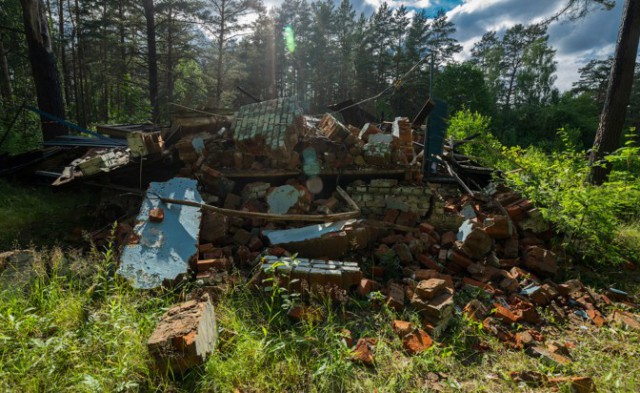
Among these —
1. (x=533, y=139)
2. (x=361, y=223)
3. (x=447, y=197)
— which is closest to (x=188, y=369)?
(x=361, y=223)

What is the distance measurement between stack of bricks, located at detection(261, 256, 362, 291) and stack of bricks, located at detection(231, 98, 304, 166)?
6.17 ft

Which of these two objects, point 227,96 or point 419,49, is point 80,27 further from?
point 419,49

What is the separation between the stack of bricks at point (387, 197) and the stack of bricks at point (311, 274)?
1714 mm

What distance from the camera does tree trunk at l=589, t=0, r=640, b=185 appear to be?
18.4 ft

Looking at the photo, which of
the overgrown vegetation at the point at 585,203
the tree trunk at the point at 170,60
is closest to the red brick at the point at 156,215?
the overgrown vegetation at the point at 585,203

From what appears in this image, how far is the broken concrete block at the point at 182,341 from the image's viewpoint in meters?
1.91

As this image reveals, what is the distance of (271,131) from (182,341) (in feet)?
10.5

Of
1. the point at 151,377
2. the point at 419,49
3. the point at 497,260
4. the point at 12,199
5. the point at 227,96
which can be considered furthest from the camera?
the point at 419,49

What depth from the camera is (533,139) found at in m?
25.3

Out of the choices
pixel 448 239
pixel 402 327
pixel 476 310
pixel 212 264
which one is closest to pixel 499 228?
pixel 448 239

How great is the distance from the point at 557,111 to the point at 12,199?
108 feet

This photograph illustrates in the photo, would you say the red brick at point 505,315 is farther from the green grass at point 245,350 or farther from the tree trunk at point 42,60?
the tree trunk at point 42,60

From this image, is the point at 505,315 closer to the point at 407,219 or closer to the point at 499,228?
the point at 499,228

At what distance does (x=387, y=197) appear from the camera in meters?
4.59
